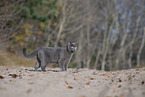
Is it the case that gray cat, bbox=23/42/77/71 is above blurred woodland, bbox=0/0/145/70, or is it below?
below

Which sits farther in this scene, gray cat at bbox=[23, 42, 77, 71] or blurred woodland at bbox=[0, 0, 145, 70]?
blurred woodland at bbox=[0, 0, 145, 70]

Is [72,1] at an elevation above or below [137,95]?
above

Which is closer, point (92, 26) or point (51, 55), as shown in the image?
point (51, 55)

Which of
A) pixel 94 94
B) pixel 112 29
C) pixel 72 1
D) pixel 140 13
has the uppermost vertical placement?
pixel 72 1

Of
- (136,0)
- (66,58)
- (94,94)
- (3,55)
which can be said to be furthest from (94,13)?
(94,94)

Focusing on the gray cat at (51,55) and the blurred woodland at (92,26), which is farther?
the blurred woodland at (92,26)

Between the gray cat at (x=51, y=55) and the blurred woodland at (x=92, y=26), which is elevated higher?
the blurred woodland at (x=92, y=26)

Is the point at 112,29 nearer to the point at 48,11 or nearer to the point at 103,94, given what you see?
the point at 48,11

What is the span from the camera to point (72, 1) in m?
26.8

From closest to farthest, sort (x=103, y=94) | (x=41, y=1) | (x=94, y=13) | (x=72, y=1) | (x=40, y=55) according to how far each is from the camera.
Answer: (x=103, y=94) → (x=40, y=55) → (x=41, y=1) → (x=72, y=1) → (x=94, y=13)

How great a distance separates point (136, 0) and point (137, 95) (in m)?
26.7

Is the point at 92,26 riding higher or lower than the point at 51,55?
higher

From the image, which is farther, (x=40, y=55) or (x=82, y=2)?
(x=82, y=2)

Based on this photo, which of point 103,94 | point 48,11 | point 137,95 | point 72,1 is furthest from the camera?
point 72,1
